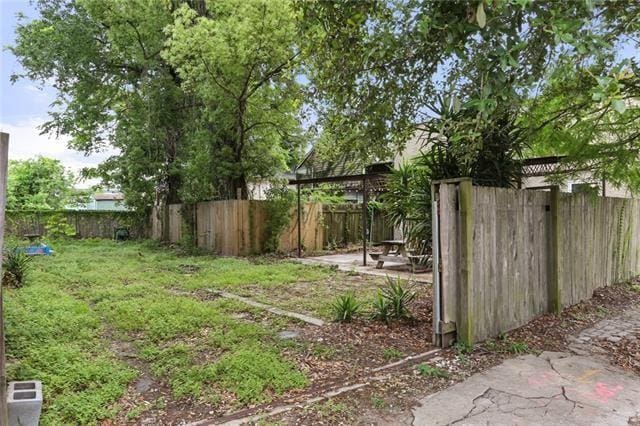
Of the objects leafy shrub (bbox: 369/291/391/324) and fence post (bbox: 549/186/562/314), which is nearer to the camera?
leafy shrub (bbox: 369/291/391/324)

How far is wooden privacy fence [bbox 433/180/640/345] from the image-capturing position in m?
4.30

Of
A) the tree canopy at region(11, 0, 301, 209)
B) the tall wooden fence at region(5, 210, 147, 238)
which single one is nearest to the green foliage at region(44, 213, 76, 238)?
the tall wooden fence at region(5, 210, 147, 238)

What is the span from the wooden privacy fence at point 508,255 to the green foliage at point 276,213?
840 centimetres

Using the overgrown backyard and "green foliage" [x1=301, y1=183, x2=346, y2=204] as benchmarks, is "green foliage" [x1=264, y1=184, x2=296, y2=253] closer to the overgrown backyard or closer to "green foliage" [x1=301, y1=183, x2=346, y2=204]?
"green foliage" [x1=301, y1=183, x2=346, y2=204]

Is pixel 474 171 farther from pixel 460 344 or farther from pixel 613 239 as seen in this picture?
pixel 613 239

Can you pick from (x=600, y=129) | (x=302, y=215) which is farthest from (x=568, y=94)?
(x=302, y=215)

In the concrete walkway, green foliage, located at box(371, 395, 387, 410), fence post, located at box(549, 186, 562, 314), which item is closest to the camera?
the concrete walkway

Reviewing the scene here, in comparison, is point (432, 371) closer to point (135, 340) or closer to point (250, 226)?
point (135, 340)

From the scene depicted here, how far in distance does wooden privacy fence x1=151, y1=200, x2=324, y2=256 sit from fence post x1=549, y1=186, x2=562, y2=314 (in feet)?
29.5

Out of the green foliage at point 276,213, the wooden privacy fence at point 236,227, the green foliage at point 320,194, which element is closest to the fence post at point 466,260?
the green foliage at point 276,213

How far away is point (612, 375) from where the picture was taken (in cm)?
380

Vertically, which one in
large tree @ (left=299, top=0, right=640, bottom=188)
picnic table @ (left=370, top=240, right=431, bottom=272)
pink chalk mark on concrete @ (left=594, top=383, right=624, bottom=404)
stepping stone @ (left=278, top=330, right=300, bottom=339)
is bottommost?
pink chalk mark on concrete @ (left=594, top=383, right=624, bottom=404)

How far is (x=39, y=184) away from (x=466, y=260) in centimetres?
2661

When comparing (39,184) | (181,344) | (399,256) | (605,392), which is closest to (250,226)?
(399,256)
